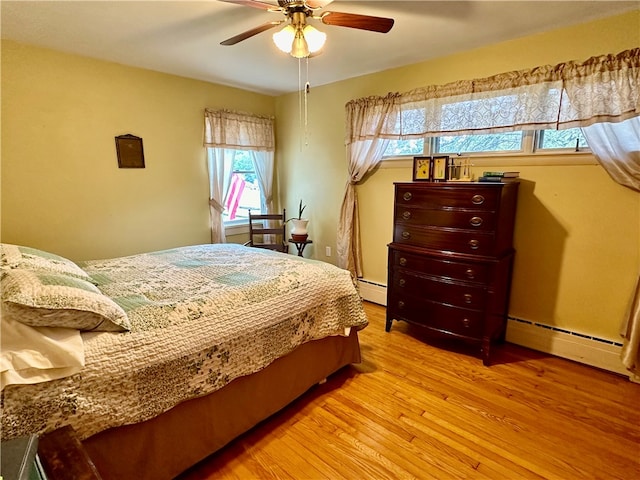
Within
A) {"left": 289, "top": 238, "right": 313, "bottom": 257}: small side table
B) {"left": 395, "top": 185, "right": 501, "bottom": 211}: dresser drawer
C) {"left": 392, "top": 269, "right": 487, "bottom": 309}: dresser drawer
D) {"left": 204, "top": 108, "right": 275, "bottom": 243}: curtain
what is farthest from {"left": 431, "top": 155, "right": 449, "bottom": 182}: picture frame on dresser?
{"left": 204, "top": 108, "right": 275, "bottom": 243}: curtain

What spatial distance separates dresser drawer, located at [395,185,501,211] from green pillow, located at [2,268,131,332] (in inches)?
86.0

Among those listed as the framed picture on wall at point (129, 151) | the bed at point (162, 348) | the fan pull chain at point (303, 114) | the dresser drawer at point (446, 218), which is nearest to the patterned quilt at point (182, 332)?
the bed at point (162, 348)

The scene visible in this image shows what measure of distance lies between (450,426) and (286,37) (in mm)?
2328

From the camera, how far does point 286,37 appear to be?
178cm

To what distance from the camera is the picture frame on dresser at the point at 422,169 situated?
2.85m

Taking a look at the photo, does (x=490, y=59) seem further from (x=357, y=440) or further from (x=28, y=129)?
(x=28, y=129)

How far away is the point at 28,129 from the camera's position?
106 inches

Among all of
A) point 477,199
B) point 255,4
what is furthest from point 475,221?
point 255,4

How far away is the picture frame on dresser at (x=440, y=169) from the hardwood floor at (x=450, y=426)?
1.46 metres

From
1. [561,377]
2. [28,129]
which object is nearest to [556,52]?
[561,377]

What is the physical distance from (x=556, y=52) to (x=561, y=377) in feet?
7.61

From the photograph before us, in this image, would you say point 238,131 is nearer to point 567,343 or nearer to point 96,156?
point 96,156

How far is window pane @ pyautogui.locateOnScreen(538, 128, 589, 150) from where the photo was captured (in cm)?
241

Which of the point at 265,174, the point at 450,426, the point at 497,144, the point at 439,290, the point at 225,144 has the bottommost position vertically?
the point at 450,426
